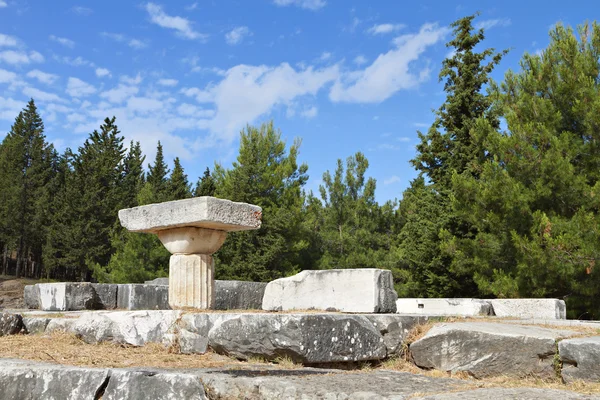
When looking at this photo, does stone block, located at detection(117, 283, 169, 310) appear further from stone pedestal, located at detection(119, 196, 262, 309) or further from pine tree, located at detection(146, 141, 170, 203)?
pine tree, located at detection(146, 141, 170, 203)

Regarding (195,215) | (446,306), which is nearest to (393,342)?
(195,215)

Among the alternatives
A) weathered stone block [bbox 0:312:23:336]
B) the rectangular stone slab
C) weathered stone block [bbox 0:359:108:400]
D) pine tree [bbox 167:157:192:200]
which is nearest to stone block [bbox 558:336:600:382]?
weathered stone block [bbox 0:359:108:400]

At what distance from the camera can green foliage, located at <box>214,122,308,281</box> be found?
25609 millimetres

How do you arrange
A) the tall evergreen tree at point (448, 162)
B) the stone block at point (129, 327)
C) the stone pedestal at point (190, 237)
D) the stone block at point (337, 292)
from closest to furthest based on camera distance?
the stone block at point (129, 327), the stone pedestal at point (190, 237), the stone block at point (337, 292), the tall evergreen tree at point (448, 162)

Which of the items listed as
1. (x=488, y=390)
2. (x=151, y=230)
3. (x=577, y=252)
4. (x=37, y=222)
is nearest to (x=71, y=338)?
(x=151, y=230)

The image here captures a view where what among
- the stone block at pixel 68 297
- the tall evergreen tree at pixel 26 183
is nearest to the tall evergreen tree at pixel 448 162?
the stone block at pixel 68 297

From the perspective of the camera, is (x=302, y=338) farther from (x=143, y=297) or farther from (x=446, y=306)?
(x=143, y=297)

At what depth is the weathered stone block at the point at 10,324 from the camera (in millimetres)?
6496

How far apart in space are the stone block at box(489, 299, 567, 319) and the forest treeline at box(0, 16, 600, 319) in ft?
11.3

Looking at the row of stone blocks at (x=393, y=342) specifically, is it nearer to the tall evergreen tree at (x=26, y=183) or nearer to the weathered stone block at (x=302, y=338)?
the weathered stone block at (x=302, y=338)

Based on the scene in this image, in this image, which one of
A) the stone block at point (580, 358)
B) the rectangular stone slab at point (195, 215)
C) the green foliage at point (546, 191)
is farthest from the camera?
the green foliage at point (546, 191)

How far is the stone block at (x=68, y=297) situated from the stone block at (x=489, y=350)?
6.80m

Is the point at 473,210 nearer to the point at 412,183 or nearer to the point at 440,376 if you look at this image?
the point at 440,376

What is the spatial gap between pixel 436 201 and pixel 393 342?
15.9 metres
